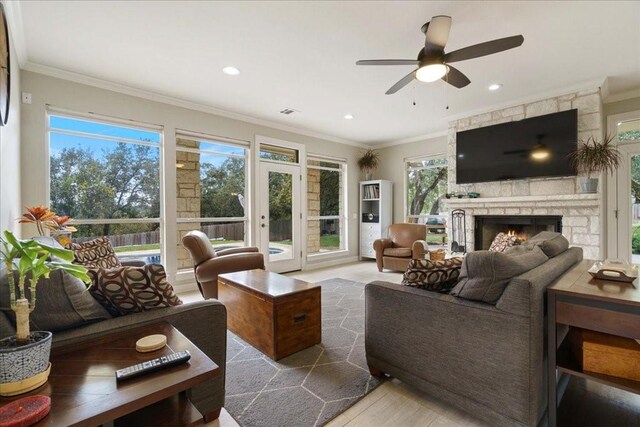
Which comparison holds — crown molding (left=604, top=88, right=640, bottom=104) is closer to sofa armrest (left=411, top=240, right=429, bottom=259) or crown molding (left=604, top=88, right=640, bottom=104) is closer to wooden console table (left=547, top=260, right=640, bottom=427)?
sofa armrest (left=411, top=240, right=429, bottom=259)

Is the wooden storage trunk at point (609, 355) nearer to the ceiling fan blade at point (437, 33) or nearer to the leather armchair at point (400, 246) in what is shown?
the ceiling fan blade at point (437, 33)

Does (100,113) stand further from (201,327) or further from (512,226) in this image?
(512,226)

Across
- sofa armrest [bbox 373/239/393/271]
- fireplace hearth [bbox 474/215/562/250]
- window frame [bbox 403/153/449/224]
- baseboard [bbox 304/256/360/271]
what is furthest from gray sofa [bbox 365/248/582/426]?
window frame [bbox 403/153/449/224]

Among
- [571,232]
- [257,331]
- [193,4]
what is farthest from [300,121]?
[571,232]

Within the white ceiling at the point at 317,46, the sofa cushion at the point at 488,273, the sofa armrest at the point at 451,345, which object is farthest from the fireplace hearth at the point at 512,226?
the sofa armrest at the point at 451,345

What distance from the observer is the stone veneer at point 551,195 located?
369 centimetres

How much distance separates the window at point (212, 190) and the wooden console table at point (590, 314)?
4175 millimetres

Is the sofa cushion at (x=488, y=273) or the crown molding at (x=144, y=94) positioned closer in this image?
the sofa cushion at (x=488, y=273)

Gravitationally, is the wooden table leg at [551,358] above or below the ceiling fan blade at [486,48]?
below

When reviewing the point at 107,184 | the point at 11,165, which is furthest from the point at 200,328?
the point at 107,184

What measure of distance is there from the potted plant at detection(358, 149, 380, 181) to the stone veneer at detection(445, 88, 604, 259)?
2040mm

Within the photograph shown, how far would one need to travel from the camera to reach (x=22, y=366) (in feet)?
2.75

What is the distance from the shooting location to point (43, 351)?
89 cm

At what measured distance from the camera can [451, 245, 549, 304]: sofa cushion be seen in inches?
58.9
